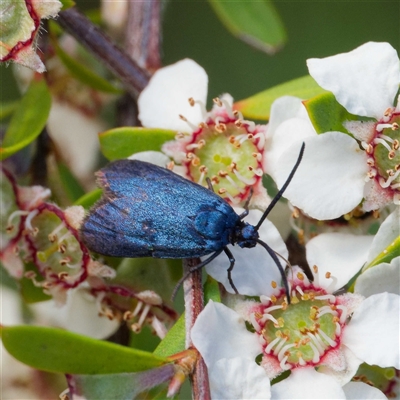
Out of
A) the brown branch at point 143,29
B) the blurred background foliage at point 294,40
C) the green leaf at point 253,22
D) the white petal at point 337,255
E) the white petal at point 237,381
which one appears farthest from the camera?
the blurred background foliage at point 294,40

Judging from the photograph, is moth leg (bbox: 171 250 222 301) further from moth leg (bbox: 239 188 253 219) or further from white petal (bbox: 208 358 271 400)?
white petal (bbox: 208 358 271 400)

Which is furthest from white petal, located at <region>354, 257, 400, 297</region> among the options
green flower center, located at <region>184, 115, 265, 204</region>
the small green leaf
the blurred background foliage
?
the blurred background foliage

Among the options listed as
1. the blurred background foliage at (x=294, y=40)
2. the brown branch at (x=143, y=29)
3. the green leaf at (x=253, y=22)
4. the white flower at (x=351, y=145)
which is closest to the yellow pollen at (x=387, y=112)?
the white flower at (x=351, y=145)

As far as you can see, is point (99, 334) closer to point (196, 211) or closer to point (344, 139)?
point (196, 211)

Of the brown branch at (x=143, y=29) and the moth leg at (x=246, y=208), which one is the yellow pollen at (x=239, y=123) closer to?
the moth leg at (x=246, y=208)

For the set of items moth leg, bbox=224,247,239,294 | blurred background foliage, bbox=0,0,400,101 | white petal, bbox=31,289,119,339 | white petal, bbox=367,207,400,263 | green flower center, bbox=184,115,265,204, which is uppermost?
green flower center, bbox=184,115,265,204

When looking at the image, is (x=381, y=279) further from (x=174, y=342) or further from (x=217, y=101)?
(x=217, y=101)
